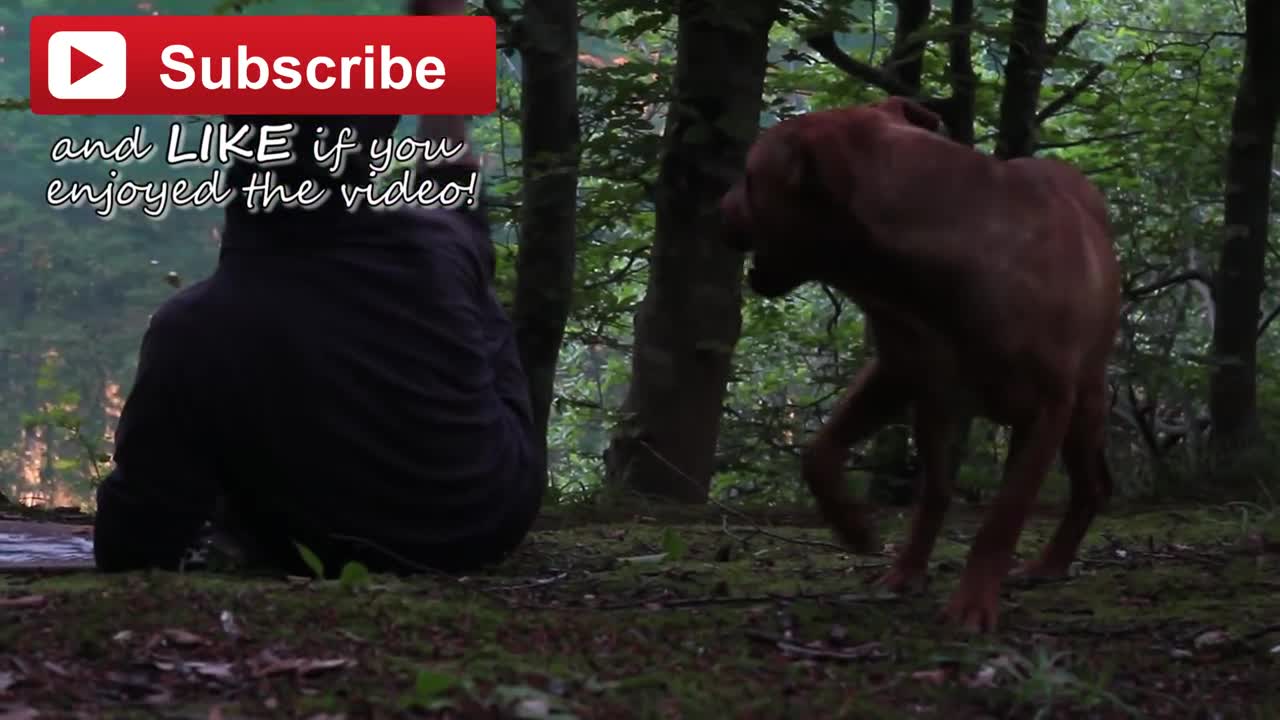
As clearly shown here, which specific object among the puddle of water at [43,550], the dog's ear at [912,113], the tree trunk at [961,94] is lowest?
the puddle of water at [43,550]

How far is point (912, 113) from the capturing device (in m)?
3.89

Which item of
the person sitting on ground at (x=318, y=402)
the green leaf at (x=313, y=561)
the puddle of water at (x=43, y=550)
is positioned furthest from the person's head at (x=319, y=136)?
the puddle of water at (x=43, y=550)

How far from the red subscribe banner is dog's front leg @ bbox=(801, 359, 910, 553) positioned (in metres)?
1.36

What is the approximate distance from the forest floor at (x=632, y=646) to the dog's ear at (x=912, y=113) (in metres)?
1.12

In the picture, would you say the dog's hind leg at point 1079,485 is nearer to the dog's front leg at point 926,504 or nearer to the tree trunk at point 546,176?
the dog's front leg at point 926,504

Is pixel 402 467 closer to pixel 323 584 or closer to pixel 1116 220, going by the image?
pixel 323 584

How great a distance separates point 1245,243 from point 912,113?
15.3 ft

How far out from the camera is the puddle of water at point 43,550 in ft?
15.0

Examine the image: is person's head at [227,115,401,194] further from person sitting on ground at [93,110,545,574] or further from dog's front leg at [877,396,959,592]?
dog's front leg at [877,396,959,592]

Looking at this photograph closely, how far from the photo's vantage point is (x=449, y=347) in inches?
159

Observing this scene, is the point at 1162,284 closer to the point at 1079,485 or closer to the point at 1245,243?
the point at 1245,243

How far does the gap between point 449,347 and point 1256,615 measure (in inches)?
78.3

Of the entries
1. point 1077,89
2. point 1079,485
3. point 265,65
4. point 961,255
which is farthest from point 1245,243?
point 961,255

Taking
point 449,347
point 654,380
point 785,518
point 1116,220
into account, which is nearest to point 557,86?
point 654,380
